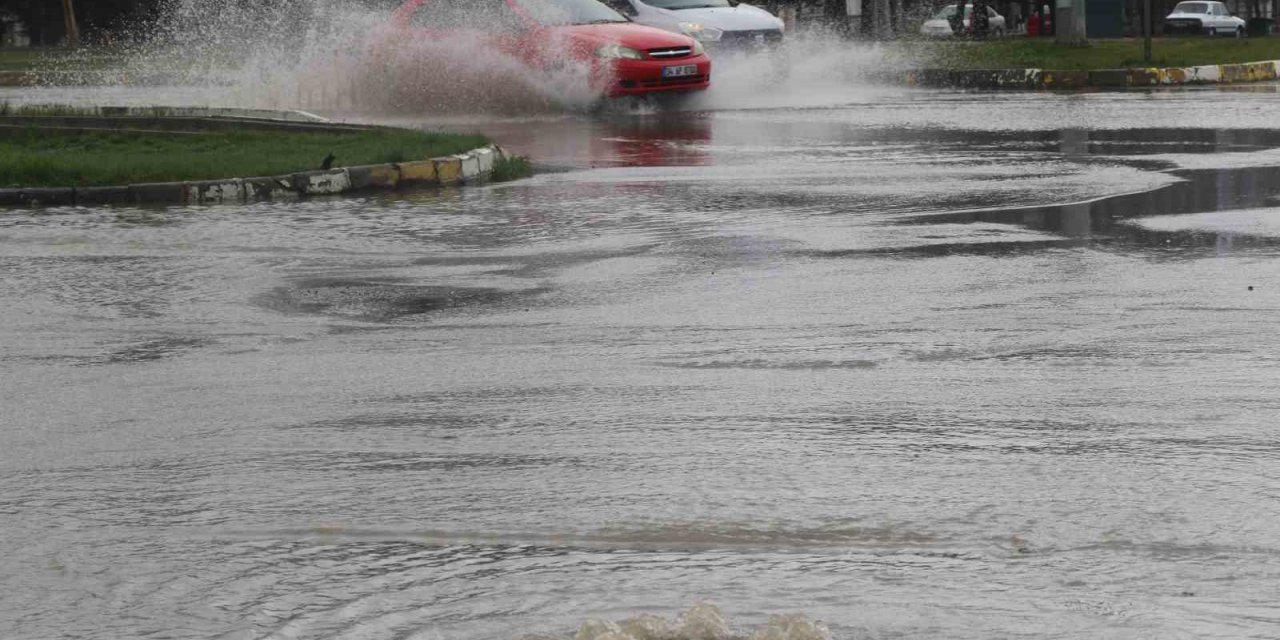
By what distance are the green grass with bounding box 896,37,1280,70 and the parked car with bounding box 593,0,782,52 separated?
16.8 ft

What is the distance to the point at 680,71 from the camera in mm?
23125

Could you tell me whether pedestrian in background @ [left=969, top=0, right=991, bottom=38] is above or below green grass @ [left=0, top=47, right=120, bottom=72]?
below

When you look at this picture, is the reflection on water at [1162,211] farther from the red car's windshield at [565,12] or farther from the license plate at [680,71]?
the red car's windshield at [565,12]

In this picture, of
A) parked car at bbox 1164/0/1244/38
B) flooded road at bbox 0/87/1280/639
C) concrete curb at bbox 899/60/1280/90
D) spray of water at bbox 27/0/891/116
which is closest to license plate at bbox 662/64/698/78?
spray of water at bbox 27/0/891/116

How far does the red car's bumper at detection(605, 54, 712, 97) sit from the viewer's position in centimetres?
2258

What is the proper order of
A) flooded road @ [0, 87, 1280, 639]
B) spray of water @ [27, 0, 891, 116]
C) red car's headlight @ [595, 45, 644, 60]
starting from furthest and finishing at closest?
1. spray of water @ [27, 0, 891, 116]
2. red car's headlight @ [595, 45, 644, 60]
3. flooded road @ [0, 87, 1280, 639]

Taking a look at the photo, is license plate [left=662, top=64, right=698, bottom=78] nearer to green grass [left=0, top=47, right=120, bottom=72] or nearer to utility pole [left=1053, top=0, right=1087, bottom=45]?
utility pole [left=1053, top=0, right=1087, bottom=45]

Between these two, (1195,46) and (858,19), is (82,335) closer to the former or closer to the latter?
(1195,46)

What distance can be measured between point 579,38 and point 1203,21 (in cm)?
4907

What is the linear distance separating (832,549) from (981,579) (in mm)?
410

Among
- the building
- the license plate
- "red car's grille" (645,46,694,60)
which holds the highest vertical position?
the building

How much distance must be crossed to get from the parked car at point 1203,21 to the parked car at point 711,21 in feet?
137

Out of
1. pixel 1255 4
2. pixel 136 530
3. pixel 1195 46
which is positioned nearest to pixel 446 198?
pixel 136 530

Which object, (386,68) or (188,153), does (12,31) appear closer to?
(386,68)
